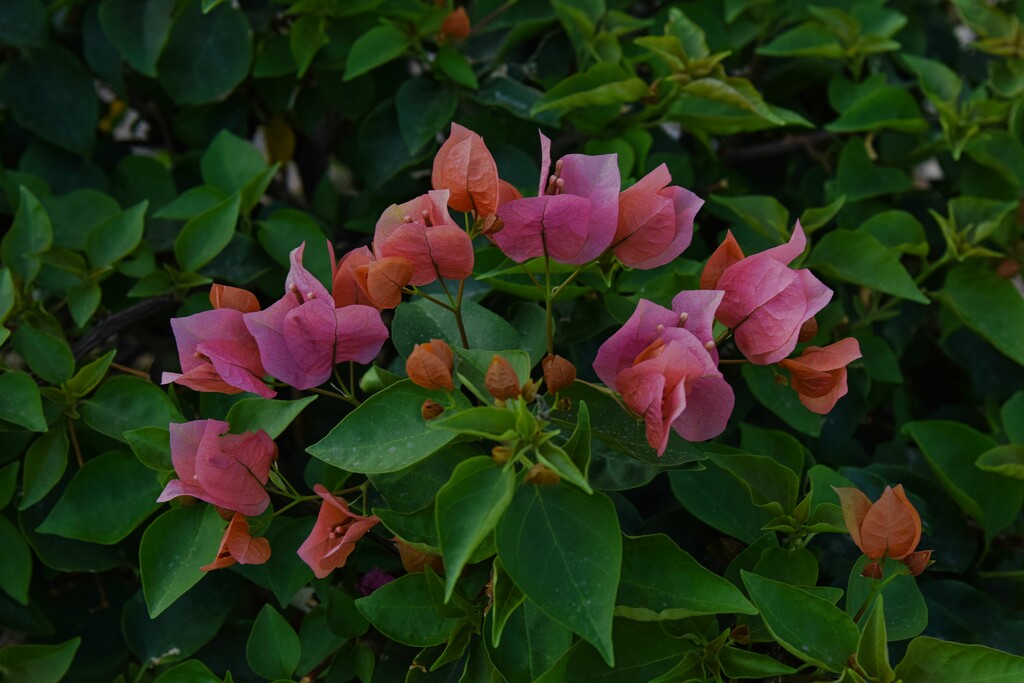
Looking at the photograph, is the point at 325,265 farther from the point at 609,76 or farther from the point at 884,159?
the point at 884,159

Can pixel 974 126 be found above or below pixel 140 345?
above

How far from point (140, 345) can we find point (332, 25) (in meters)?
0.46

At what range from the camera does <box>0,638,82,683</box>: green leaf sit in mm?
730

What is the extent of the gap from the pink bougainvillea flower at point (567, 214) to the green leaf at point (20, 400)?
362mm

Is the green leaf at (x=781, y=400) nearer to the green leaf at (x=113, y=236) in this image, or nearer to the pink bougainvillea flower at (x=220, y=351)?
the pink bougainvillea flower at (x=220, y=351)

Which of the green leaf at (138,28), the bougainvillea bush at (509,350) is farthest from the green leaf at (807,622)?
the green leaf at (138,28)

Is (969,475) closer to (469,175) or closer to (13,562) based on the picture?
(469,175)

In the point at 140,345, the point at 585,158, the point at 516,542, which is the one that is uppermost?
the point at 585,158

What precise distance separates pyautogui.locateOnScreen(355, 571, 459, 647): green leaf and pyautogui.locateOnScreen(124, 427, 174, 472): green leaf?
163 millimetres

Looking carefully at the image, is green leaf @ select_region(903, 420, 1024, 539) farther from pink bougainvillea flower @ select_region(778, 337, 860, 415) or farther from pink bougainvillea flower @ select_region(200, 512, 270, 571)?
pink bougainvillea flower @ select_region(200, 512, 270, 571)

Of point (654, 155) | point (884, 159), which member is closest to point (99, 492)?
point (654, 155)

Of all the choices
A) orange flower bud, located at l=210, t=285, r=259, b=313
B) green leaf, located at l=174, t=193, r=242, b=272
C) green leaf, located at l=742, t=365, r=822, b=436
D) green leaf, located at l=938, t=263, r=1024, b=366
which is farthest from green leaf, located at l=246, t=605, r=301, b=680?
green leaf, located at l=938, t=263, r=1024, b=366

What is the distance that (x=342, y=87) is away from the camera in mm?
1032

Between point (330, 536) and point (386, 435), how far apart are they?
0.08 meters
